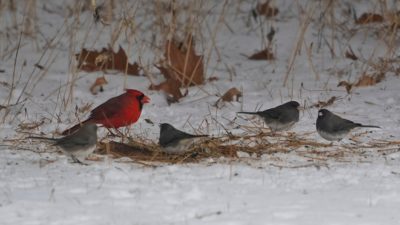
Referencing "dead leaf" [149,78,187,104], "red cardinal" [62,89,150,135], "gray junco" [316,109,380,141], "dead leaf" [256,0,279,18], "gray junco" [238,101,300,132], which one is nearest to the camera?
"gray junco" [316,109,380,141]

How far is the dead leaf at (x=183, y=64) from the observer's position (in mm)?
8625

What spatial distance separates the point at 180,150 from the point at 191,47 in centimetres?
279

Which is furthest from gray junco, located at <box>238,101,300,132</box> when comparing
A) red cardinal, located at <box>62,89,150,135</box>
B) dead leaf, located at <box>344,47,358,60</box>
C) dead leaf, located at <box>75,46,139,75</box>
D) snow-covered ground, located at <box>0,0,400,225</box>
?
dead leaf, located at <box>344,47,358,60</box>

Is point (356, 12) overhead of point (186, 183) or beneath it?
overhead

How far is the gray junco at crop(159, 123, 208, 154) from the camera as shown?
5.98 meters

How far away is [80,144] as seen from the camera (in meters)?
5.78

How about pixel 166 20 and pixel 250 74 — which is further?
pixel 166 20

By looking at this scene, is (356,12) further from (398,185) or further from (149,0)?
(398,185)

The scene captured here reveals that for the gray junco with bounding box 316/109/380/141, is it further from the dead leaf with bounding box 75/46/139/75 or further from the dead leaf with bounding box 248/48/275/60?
the dead leaf with bounding box 248/48/275/60

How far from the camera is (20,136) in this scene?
6809 millimetres

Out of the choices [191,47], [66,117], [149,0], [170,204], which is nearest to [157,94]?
[191,47]

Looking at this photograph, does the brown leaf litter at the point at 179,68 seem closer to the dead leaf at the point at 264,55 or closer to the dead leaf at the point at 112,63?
the dead leaf at the point at 112,63

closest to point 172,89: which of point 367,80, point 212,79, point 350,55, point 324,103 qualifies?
point 212,79

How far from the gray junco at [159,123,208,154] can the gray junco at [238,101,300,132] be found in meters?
0.99
